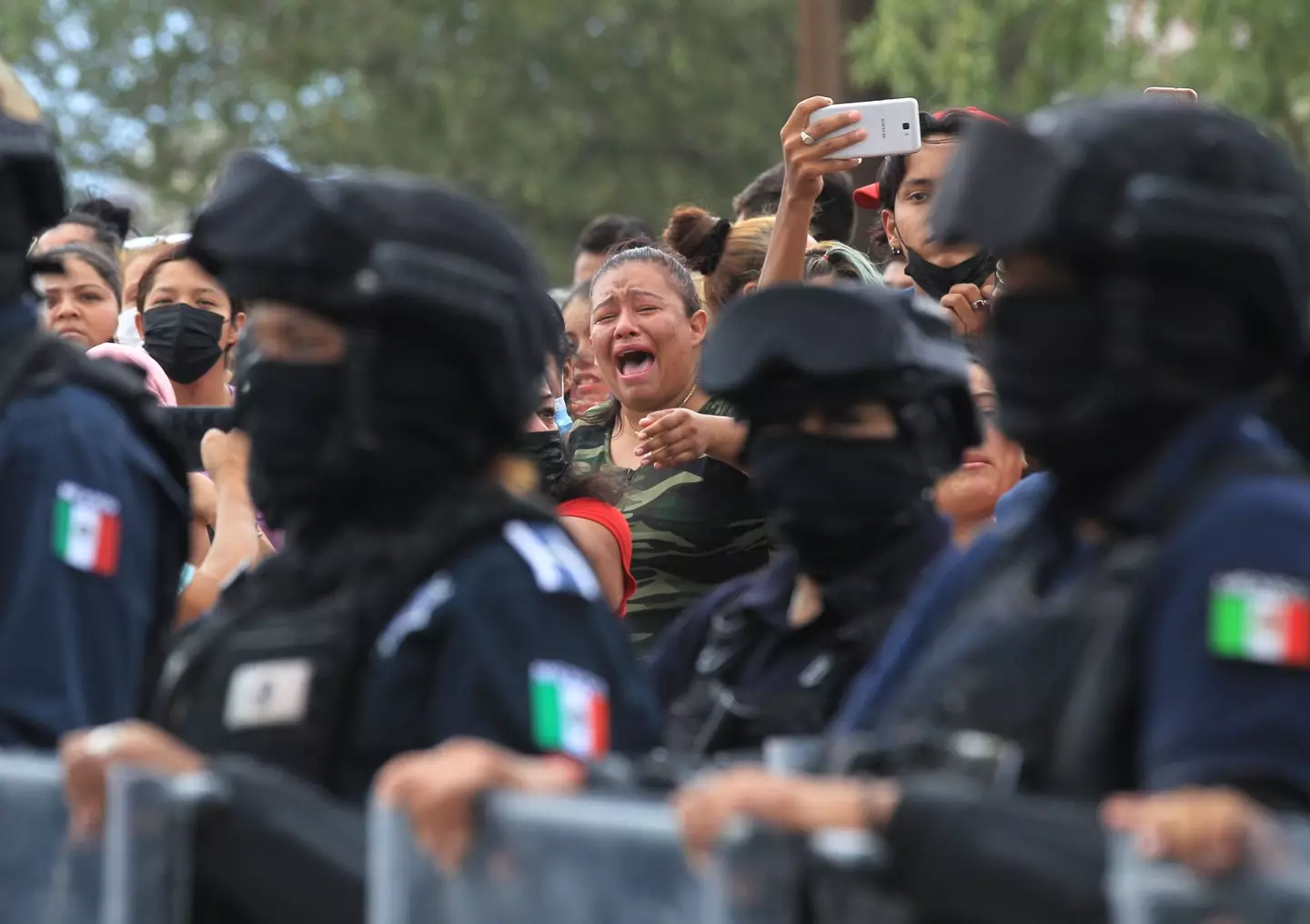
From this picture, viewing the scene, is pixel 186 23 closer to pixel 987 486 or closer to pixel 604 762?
pixel 987 486

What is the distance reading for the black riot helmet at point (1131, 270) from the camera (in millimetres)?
2562

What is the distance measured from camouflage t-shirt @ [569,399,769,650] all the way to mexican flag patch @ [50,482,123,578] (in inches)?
71.8

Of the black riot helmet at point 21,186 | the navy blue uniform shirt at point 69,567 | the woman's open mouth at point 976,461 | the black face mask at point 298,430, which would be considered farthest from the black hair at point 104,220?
the black face mask at point 298,430

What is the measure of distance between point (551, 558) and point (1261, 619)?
3.23ft

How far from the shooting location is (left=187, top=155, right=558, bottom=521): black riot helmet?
10.1 ft

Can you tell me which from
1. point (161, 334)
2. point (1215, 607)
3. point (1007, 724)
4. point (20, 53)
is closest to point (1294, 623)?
point (1215, 607)

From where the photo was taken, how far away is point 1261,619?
7.74 feet

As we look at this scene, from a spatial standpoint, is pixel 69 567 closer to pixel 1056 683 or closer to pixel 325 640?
pixel 325 640

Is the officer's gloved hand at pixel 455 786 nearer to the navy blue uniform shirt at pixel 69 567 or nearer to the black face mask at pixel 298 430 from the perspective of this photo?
the black face mask at pixel 298 430

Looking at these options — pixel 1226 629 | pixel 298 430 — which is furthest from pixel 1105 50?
pixel 1226 629

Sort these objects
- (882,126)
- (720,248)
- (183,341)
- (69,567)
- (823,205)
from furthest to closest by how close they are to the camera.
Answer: (823,205)
(183,341)
(720,248)
(882,126)
(69,567)

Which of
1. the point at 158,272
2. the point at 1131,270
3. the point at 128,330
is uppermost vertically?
the point at 1131,270

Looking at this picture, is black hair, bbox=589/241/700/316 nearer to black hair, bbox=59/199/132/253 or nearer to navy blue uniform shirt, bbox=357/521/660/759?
black hair, bbox=59/199/132/253

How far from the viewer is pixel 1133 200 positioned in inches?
101
